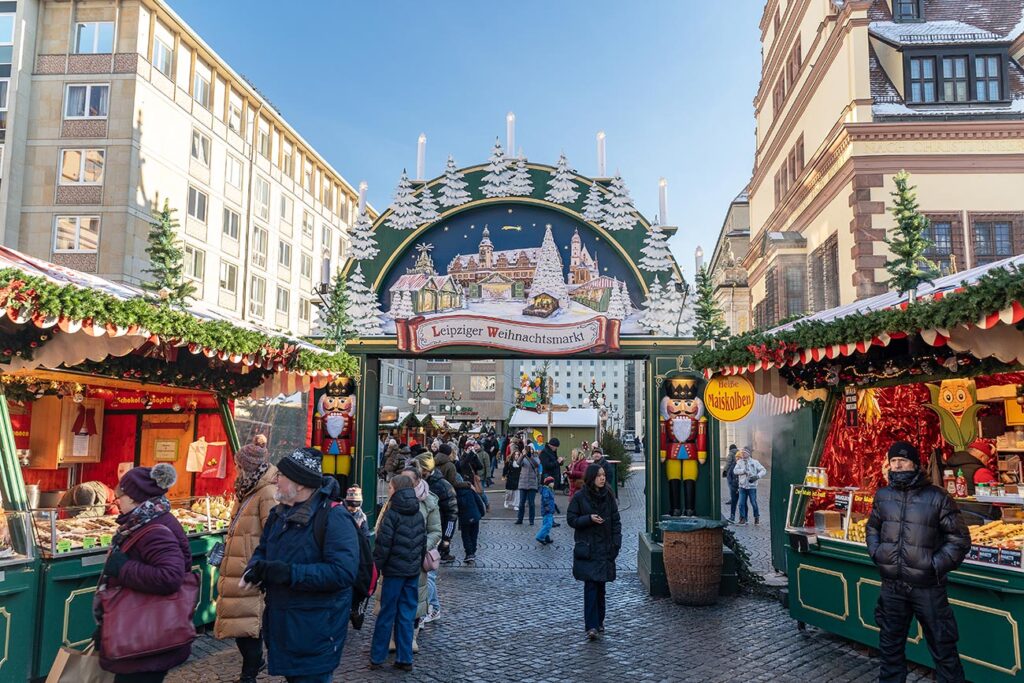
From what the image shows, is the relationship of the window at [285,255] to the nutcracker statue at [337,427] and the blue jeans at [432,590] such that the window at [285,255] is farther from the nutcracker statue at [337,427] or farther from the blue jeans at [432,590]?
the blue jeans at [432,590]

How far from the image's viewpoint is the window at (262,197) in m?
36.9

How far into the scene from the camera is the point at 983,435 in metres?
8.27

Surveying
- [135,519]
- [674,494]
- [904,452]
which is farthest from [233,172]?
[904,452]

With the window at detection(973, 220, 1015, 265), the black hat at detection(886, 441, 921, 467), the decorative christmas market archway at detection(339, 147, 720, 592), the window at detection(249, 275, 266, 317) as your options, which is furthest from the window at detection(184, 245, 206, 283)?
the black hat at detection(886, 441, 921, 467)

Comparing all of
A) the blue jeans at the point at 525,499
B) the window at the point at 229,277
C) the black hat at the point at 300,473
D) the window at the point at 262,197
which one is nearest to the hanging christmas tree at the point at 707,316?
the blue jeans at the point at 525,499

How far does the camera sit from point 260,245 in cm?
3725

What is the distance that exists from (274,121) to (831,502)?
123 feet

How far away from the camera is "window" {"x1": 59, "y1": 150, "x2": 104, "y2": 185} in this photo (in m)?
27.8

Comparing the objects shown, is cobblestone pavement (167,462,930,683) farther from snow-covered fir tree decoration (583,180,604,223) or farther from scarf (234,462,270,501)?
snow-covered fir tree decoration (583,180,604,223)

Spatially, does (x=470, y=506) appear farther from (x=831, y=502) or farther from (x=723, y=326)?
(x=831, y=502)

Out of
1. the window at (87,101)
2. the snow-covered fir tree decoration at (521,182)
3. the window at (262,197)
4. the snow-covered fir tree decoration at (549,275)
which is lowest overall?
the snow-covered fir tree decoration at (549,275)

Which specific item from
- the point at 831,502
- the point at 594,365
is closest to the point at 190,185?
the point at 831,502

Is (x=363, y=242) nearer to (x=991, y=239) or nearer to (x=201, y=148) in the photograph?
(x=991, y=239)

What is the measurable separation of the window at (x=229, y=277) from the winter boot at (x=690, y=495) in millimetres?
28509
